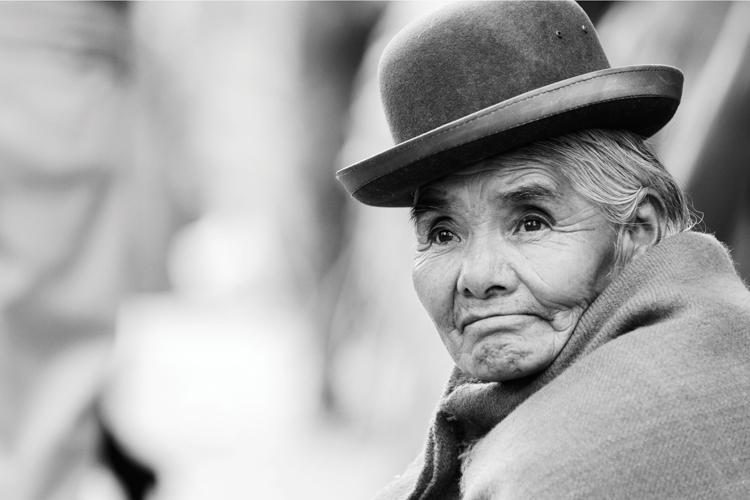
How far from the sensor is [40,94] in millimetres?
5262

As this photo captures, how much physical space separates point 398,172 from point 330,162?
3.82 metres

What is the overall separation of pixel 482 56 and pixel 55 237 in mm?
3475

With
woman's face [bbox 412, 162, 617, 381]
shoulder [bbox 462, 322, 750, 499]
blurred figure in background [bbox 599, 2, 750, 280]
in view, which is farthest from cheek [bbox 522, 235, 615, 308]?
blurred figure in background [bbox 599, 2, 750, 280]

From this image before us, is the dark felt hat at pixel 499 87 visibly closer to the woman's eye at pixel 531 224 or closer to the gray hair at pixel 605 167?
the gray hair at pixel 605 167

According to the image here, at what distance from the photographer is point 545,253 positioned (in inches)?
93.0

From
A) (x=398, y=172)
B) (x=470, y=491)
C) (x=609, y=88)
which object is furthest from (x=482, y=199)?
(x=470, y=491)

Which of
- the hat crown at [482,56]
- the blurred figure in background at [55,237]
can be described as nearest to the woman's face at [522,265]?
the hat crown at [482,56]

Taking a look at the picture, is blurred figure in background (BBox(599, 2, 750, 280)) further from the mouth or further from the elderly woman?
the mouth

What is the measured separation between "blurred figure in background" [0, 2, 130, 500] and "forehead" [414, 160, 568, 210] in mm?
3262

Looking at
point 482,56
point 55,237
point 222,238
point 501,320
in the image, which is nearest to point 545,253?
point 501,320

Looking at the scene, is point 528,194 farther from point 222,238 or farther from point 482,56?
point 222,238

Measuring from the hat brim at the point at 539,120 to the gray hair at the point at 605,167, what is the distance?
31 mm

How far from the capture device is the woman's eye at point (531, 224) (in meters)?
2.39

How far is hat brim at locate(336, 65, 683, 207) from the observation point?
2.27 m
